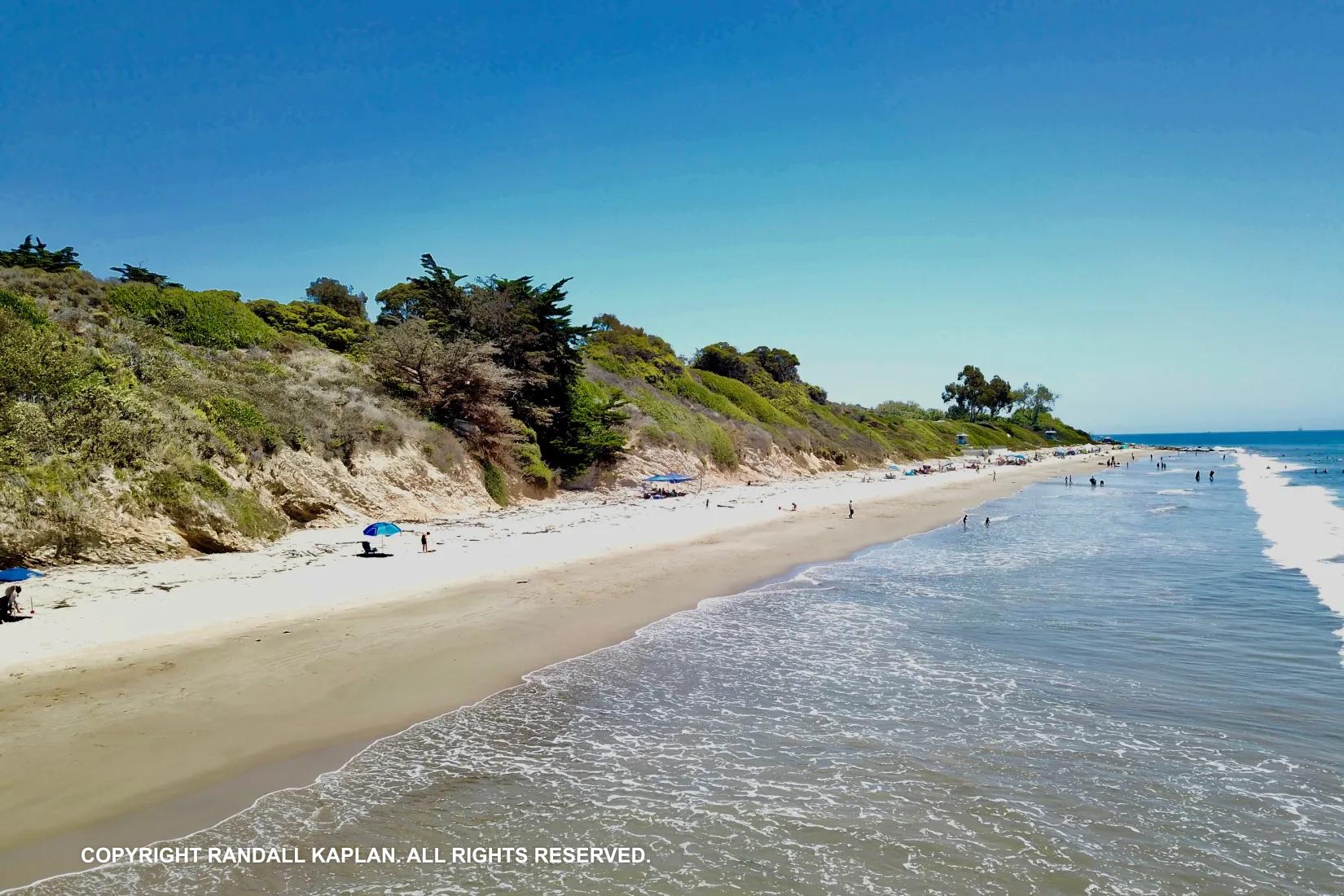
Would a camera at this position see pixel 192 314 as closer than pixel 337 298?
Yes

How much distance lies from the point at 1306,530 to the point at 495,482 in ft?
106

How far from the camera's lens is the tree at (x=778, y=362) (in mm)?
86375

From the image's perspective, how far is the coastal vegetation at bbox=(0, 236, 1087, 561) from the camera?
16.1m

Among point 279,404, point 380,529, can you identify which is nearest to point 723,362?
point 279,404

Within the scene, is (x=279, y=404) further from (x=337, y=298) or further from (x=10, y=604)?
(x=337, y=298)

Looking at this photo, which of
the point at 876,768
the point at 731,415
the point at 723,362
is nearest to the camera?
the point at 876,768

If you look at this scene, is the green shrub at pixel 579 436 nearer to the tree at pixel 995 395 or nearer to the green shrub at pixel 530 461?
the green shrub at pixel 530 461

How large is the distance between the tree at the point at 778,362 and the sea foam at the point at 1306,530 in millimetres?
46368

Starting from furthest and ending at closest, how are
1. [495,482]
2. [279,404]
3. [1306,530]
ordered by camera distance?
[495,482] < [1306,530] < [279,404]

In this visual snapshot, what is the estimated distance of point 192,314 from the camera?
3061 centimetres

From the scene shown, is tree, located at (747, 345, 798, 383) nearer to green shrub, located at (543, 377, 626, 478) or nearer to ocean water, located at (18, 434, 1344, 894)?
green shrub, located at (543, 377, 626, 478)

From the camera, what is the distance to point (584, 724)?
937 cm

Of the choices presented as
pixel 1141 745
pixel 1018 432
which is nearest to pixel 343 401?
pixel 1141 745

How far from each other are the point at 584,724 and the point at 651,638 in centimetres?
412
